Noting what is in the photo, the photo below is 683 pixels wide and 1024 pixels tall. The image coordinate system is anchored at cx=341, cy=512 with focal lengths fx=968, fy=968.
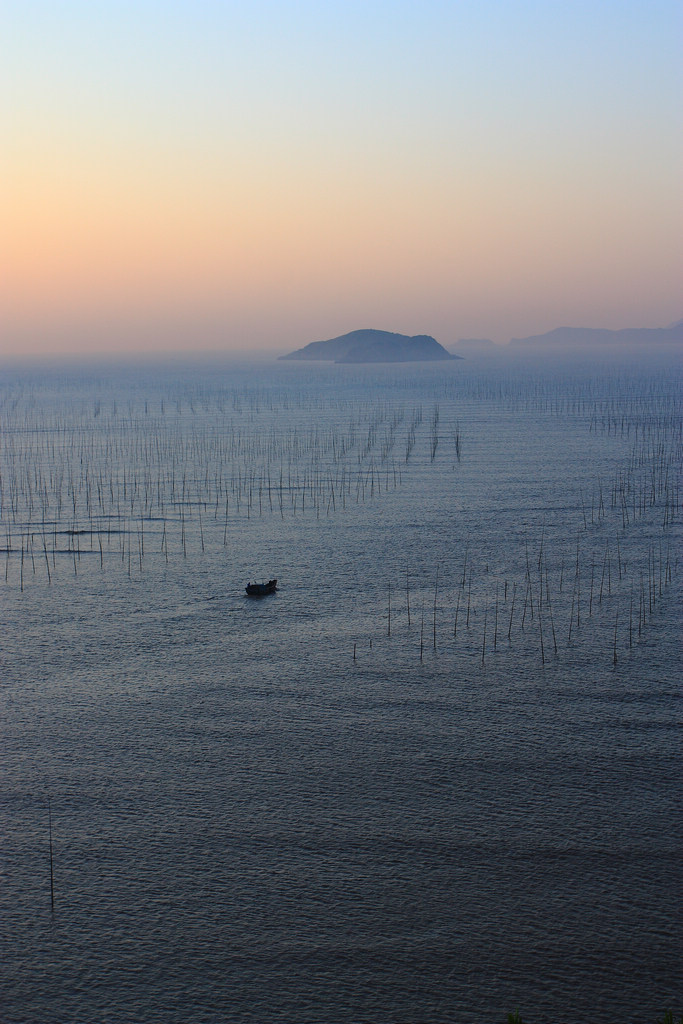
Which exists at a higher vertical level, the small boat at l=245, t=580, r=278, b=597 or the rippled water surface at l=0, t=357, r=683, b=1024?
the small boat at l=245, t=580, r=278, b=597

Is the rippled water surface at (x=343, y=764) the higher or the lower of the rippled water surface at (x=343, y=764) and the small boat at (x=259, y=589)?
the lower

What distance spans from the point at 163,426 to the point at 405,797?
281 feet

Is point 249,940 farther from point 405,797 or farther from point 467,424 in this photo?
point 467,424

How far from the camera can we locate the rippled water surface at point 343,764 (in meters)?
16.9

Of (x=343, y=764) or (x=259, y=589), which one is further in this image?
(x=259, y=589)

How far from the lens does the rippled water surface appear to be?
16.9m

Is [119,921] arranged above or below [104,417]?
below

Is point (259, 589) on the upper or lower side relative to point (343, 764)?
upper

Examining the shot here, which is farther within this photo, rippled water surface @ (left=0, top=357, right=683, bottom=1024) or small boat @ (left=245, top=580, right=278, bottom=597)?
small boat @ (left=245, top=580, right=278, bottom=597)

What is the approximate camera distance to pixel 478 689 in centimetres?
2842

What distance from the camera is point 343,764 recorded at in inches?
936

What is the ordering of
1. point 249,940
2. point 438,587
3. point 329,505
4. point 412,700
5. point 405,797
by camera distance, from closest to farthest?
1. point 249,940
2. point 405,797
3. point 412,700
4. point 438,587
5. point 329,505

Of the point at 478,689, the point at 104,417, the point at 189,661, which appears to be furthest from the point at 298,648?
the point at 104,417

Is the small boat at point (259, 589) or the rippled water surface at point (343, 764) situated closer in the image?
the rippled water surface at point (343, 764)
